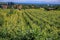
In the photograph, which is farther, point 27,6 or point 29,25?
point 27,6

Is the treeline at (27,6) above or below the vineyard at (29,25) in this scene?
above

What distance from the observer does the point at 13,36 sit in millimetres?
4305

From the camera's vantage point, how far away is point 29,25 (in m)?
5.80

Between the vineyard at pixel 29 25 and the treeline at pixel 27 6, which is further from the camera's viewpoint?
the treeline at pixel 27 6

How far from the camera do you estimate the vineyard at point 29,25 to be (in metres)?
4.14

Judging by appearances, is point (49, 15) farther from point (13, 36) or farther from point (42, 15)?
point (13, 36)

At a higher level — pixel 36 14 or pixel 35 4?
pixel 35 4

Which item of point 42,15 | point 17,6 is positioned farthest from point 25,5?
point 42,15

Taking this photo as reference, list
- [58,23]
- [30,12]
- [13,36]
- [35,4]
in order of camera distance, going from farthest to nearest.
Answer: [30,12] → [35,4] → [58,23] → [13,36]

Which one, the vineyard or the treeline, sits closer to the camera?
the vineyard

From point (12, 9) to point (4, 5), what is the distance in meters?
0.33

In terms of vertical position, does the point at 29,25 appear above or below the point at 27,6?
below

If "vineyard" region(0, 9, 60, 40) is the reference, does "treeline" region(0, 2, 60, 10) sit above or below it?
above

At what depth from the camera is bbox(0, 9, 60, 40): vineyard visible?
4.14m
